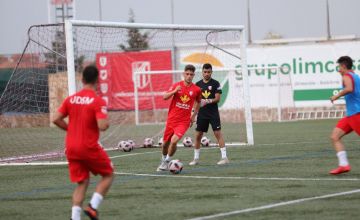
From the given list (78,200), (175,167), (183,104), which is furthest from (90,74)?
(183,104)

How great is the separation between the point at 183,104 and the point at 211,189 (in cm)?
337

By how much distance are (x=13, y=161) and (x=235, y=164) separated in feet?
19.2

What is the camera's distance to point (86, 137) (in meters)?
9.75

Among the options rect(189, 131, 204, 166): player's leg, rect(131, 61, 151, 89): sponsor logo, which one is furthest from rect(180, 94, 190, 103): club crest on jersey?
rect(131, 61, 151, 89): sponsor logo

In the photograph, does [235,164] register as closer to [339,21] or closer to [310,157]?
[310,157]

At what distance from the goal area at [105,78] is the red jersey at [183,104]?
10.5ft

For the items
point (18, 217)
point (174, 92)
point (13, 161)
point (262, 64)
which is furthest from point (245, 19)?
point (18, 217)

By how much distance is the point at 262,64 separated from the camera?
40031 mm

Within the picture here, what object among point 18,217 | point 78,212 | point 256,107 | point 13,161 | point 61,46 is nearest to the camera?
point 78,212

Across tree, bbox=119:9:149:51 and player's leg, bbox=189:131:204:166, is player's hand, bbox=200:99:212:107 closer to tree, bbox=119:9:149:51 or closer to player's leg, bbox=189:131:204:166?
player's leg, bbox=189:131:204:166

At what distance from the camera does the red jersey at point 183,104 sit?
52.0ft

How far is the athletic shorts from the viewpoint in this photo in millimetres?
9773

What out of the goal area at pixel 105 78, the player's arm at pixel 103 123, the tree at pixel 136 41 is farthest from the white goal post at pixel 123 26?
the player's arm at pixel 103 123

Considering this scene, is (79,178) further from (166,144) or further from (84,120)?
(166,144)
